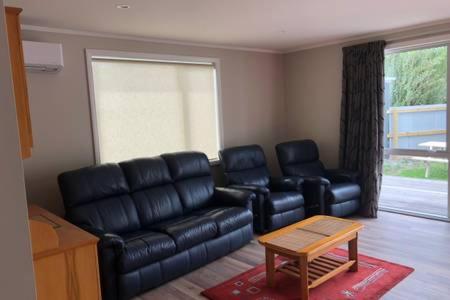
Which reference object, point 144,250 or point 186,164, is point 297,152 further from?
point 144,250

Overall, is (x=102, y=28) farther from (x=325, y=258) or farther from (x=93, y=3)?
(x=325, y=258)

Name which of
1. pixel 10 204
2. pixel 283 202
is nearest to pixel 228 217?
pixel 283 202

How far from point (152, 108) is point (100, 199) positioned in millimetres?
1334

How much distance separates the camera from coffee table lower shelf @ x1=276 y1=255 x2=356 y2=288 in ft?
9.26

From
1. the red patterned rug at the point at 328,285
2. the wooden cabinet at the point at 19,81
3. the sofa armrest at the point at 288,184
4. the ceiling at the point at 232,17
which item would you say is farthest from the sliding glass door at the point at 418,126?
the wooden cabinet at the point at 19,81

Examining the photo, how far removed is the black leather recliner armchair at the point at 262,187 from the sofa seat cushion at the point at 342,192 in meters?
0.36

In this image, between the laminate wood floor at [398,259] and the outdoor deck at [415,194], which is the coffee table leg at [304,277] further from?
the outdoor deck at [415,194]

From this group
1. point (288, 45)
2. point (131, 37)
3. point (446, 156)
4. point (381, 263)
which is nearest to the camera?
point (381, 263)

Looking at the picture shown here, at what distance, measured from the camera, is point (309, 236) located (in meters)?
2.95

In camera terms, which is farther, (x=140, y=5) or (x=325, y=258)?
(x=325, y=258)

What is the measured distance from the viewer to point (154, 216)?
143 inches

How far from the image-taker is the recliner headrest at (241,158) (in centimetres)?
459

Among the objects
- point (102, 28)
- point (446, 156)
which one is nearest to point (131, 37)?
point (102, 28)

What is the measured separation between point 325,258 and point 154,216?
5.48 ft
